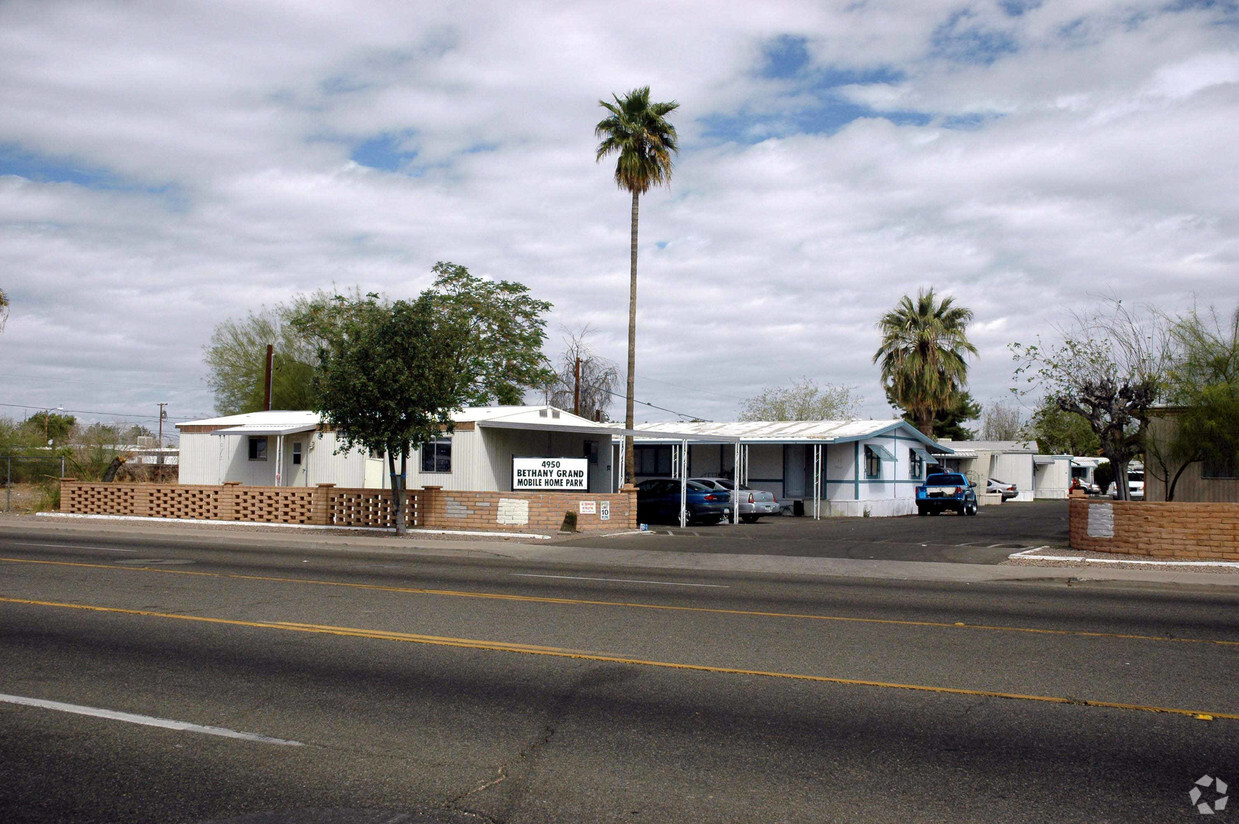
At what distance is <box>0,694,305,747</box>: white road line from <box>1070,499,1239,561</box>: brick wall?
18.4 meters

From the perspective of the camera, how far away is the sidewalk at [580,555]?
1723 centimetres

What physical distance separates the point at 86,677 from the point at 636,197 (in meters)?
26.4

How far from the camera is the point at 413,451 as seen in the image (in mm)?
31422

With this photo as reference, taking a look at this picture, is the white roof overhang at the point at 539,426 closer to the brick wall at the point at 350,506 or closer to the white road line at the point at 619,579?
the brick wall at the point at 350,506

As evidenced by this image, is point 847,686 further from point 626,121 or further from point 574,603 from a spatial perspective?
point 626,121

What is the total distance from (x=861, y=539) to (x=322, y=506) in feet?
48.2

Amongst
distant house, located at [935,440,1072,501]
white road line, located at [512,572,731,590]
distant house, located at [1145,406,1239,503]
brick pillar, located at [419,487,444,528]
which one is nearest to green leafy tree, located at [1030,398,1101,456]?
distant house, located at [935,440,1072,501]

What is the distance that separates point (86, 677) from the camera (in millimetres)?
7957

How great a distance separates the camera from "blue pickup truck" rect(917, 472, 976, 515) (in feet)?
130

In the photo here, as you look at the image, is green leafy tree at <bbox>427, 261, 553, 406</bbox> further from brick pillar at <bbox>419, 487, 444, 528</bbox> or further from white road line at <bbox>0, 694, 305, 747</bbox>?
white road line at <bbox>0, 694, 305, 747</bbox>

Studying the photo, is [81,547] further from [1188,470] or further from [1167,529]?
[1188,470]

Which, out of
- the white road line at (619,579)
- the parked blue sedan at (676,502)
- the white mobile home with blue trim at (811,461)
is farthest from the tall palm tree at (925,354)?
the white road line at (619,579)

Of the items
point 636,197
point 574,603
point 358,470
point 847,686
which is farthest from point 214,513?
point 847,686

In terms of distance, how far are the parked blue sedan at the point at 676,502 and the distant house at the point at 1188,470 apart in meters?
12.0
